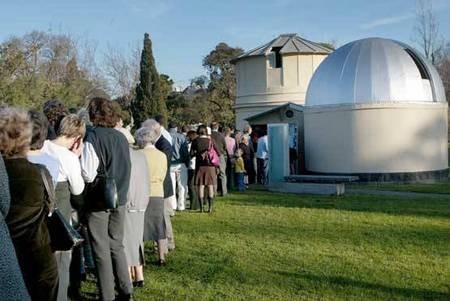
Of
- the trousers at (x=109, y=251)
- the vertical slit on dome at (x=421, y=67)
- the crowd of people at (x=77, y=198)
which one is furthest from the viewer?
the vertical slit on dome at (x=421, y=67)

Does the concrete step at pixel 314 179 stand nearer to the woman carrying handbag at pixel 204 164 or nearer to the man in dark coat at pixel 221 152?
the man in dark coat at pixel 221 152

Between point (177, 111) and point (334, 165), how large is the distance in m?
34.4

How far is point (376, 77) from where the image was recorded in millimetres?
19484

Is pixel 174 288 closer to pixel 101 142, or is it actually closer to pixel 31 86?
pixel 101 142

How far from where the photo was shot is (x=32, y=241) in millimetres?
3564

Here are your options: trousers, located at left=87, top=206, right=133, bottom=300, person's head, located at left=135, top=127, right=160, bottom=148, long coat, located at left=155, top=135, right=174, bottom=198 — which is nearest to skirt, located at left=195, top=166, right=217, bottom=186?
long coat, located at left=155, top=135, right=174, bottom=198

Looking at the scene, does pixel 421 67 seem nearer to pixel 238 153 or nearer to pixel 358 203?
pixel 238 153

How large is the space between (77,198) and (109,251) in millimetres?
781

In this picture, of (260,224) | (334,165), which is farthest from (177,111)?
(260,224)

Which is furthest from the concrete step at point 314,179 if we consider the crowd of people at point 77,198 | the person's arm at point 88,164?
the person's arm at point 88,164

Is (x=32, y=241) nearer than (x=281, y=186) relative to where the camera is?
Yes

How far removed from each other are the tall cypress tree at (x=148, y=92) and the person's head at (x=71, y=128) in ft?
122

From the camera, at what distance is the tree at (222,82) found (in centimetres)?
5390

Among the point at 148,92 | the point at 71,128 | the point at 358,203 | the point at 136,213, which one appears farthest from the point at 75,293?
the point at 148,92
